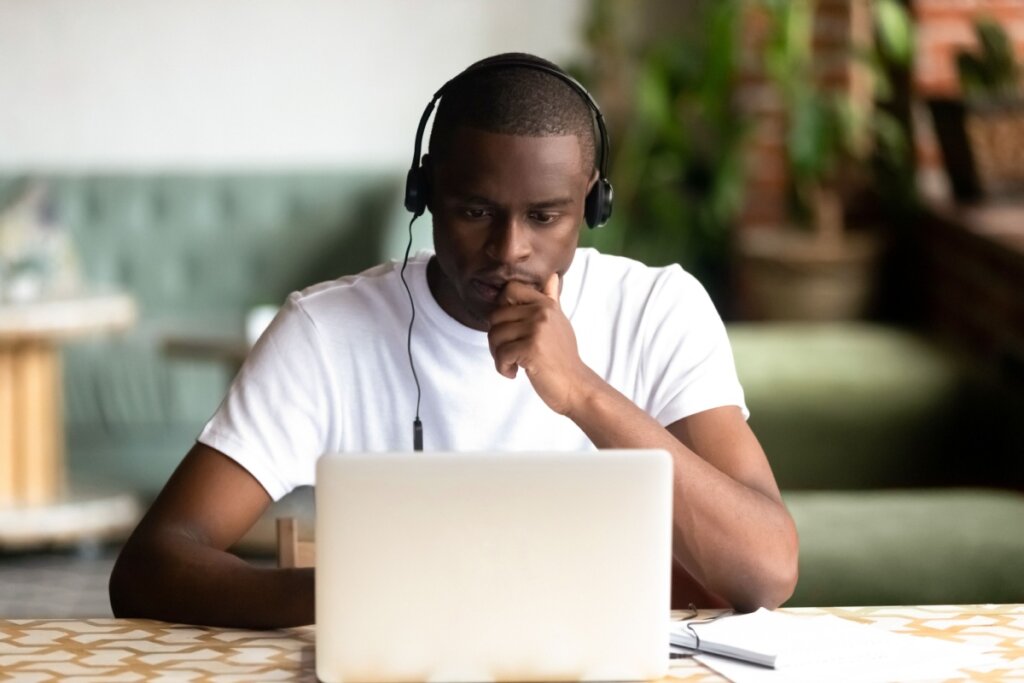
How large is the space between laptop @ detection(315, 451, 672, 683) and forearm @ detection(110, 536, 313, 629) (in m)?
0.22

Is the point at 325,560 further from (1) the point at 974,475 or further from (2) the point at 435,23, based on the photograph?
(2) the point at 435,23

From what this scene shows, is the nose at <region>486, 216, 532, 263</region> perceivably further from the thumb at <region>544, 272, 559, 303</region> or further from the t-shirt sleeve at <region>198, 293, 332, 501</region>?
the t-shirt sleeve at <region>198, 293, 332, 501</region>

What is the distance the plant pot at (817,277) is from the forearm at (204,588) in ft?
9.36

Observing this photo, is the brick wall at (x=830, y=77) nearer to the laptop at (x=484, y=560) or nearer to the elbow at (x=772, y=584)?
the elbow at (x=772, y=584)

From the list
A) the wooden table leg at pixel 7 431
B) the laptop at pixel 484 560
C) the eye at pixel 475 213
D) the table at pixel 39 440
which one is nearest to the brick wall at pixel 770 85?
the table at pixel 39 440

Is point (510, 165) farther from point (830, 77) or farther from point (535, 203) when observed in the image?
point (830, 77)

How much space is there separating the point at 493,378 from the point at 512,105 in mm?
293

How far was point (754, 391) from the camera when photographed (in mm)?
2926

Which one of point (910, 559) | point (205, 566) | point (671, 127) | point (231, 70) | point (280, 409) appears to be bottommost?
point (910, 559)

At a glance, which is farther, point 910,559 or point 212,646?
point 910,559

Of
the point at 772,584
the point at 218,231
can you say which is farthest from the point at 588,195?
the point at 218,231

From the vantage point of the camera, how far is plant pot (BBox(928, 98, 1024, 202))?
3180mm

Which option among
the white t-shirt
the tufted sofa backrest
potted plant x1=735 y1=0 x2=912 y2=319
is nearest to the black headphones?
the white t-shirt

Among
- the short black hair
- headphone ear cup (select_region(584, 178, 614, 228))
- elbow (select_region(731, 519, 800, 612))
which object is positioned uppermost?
the short black hair
